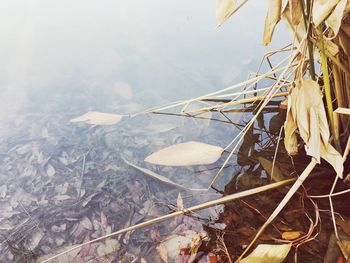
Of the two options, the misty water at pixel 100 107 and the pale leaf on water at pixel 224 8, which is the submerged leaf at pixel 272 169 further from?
the pale leaf on water at pixel 224 8

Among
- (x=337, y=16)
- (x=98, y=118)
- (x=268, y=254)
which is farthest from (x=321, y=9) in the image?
(x=98, y=118)

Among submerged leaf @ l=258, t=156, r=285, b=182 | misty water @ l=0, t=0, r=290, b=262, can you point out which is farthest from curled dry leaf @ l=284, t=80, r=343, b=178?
misty water @ l=0, t=0, r=290, b=262

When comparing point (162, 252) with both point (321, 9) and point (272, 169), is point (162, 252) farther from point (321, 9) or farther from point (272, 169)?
point (321, 9)

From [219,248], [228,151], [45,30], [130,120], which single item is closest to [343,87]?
[228,151]

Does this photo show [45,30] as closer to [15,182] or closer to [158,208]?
[15,182]

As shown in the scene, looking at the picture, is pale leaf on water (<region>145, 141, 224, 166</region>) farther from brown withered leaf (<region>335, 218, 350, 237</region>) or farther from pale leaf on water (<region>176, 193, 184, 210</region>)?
brown withered leaf (<region>335, 218, 350, 237</region>)
